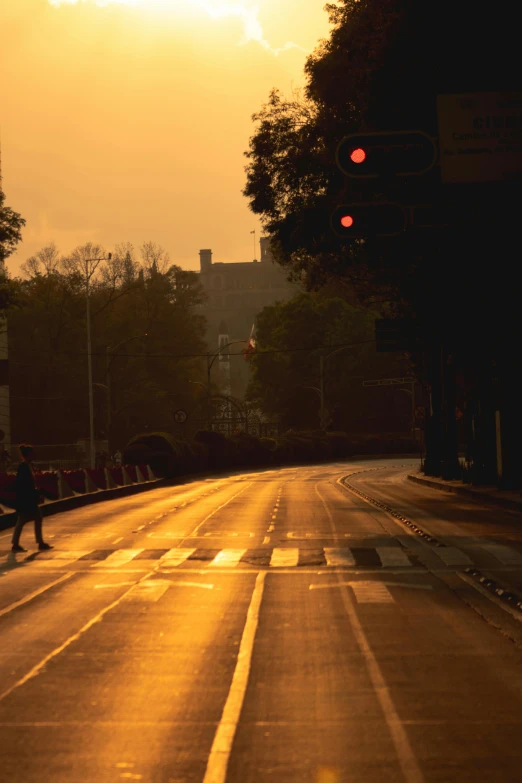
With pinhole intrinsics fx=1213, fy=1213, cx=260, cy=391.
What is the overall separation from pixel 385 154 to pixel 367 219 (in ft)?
3.78

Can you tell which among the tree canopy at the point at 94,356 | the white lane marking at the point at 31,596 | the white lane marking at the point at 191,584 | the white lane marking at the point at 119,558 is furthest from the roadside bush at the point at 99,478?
the tree canopy at the point at 94,356

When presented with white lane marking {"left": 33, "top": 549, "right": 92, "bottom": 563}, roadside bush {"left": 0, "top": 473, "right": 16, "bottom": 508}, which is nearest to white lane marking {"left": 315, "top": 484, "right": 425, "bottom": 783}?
white lane marking {"left": 33, "top": 549, "right": 92, "bottom": 563}

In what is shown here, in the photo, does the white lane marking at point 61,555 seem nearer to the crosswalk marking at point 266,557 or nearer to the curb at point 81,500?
the crosswalk marking at point 266,557

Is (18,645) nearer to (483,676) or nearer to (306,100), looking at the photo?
(483,676)

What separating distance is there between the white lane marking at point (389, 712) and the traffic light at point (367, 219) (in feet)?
28.1

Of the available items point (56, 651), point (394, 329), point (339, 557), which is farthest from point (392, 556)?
point (394, 329)

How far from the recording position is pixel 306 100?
43.8 m

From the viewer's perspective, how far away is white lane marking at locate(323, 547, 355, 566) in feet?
59.0

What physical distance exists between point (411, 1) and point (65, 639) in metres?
22.2

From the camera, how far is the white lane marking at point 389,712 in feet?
22.1

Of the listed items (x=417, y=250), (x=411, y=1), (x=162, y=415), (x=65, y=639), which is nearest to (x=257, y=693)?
(x=65, y=639)

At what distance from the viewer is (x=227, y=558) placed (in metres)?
19.0

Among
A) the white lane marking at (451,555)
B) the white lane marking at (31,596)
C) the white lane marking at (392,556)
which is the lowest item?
the white lane marking at (451,555)

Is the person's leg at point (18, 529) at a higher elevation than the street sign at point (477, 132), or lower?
lower
